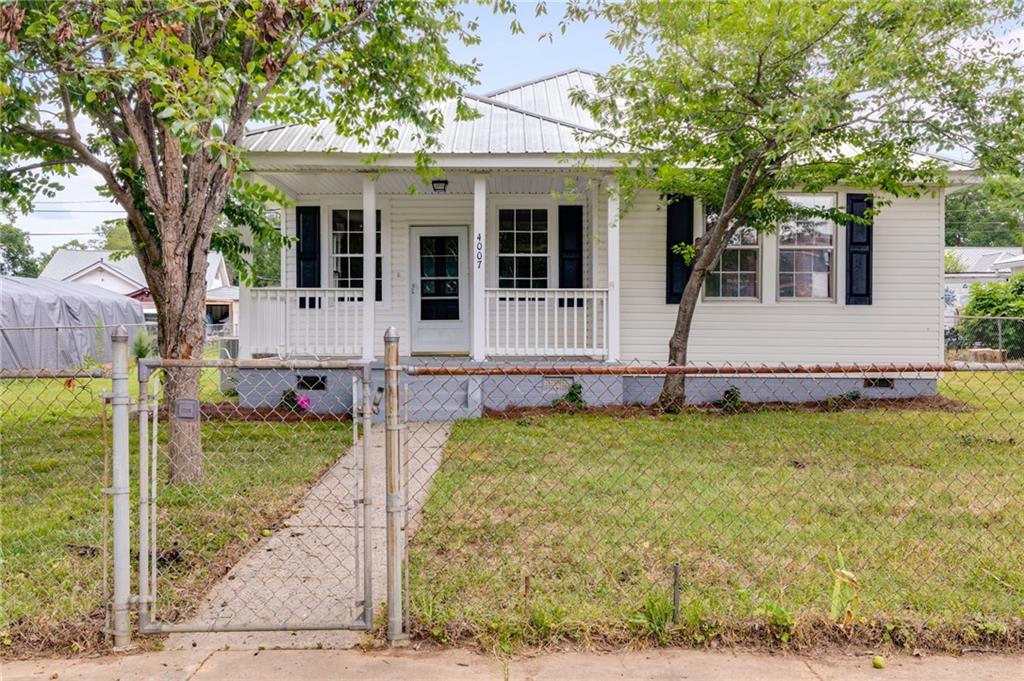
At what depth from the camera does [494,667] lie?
2652 mm

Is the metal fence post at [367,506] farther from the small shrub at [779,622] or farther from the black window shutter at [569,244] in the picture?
the black window shutter at [569,244]

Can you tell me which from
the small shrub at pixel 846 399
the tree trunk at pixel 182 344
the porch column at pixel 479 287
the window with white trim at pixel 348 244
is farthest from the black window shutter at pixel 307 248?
the small shrub at pixel 846 399

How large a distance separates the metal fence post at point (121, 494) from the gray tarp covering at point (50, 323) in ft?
39.8

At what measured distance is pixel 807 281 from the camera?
9797 millimetres

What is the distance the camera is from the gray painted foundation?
849 cm

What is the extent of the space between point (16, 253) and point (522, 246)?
48.4 metres

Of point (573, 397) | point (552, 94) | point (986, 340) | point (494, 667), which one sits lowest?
point (494, 667)

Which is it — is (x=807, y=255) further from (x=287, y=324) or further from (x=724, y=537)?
(x=287, y=324)

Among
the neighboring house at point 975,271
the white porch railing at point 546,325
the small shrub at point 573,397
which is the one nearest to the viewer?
the small shrub at point 573,397

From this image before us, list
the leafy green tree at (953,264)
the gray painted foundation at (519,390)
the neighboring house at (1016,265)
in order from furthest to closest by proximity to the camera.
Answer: the leafy green tree at (953,264), the neighboring house at (1016,265), the gray painted foundation at (519,390)

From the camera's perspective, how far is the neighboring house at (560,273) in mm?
8797

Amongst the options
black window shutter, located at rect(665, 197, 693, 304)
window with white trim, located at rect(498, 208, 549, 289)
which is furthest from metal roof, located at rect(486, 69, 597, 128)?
black window shutter, located at rect(665, 197, 693, 304)

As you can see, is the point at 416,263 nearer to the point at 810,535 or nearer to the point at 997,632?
the point at 810,535

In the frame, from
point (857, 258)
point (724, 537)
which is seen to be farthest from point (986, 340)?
point (724, 537)
